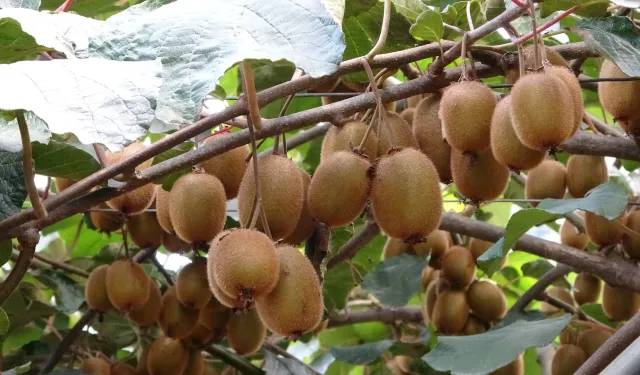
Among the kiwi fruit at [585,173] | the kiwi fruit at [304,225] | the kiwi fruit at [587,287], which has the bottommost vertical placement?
the kiwi fruit at [587,287]

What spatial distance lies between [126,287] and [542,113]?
2.42 ft

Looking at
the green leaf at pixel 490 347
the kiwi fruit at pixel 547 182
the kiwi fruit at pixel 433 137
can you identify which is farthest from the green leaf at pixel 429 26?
the kiwi fruit at pixel 547 182

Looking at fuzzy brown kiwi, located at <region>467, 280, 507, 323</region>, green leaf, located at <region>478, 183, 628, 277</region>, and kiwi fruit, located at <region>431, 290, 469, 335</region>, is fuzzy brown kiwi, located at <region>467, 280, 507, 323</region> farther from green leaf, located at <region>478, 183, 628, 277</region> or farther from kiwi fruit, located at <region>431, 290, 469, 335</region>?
green leaf, located at <region>478, 183, 628, 277</region>

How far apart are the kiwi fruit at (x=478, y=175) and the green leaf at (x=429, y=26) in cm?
14

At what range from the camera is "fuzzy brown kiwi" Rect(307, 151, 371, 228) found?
0.83 m

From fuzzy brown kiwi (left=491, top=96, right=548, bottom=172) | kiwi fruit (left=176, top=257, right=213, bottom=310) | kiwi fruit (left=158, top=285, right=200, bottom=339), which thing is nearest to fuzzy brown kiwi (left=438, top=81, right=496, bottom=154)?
fuzzy brown kiwi (left=491, top=96, right=548, bottom=172)

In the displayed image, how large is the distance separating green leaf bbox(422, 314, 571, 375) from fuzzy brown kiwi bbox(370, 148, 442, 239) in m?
0.21

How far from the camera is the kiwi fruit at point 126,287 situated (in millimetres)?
1238

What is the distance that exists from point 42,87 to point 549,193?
0.94 meters

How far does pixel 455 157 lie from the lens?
90 centimetres

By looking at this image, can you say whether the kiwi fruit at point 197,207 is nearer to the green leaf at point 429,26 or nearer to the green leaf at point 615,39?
the green leaf at point 429,26

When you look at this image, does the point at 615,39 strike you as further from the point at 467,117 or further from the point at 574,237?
the point at 574,237

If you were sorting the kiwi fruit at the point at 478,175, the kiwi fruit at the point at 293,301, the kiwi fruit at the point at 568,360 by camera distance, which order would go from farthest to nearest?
the kiwi fruit at the point at 568,360 → the kiwi fruit at the point at 478,175 → the kiwi fruit at the point at 293,301

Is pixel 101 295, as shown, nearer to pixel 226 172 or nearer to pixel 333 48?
pixel 226 172
